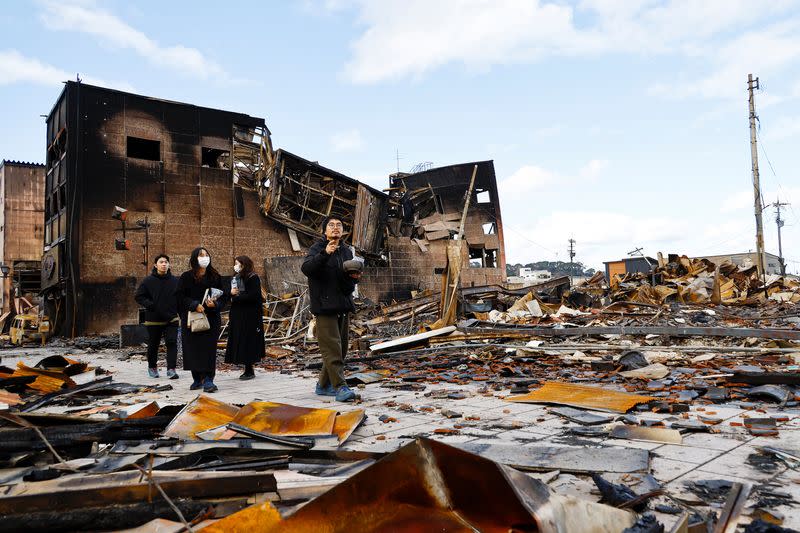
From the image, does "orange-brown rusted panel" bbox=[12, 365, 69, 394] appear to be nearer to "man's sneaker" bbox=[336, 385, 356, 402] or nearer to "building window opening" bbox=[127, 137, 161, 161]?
"man's sneaker" bbox=[336, 385, 356, 402]

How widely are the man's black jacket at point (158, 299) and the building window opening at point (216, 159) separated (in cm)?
1457

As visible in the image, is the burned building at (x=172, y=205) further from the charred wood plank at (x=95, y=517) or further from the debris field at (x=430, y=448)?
the charred wood plank at (x=95, y=517)

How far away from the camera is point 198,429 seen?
146 inches

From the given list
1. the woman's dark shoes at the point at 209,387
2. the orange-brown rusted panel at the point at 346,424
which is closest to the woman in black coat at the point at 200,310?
the woman's dark shoes at the point at 209,387

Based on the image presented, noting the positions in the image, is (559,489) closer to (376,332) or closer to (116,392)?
(116,392)

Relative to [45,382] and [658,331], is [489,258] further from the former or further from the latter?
[45,382]

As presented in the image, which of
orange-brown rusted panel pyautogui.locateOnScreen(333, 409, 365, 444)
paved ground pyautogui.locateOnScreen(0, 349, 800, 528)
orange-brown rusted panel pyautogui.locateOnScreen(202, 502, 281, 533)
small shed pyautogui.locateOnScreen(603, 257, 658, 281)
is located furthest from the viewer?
small shed pyautogui.locateOnScreen(603, 257, 658, 281)

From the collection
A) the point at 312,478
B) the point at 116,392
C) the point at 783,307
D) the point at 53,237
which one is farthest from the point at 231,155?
the point at 312,478

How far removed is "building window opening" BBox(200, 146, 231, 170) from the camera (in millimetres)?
21766

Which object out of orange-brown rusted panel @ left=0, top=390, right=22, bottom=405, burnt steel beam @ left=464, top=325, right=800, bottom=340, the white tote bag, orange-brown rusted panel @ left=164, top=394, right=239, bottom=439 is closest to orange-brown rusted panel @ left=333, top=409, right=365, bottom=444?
orange-brown rusted panel @ left=164, top=394, right=239, bottom=439

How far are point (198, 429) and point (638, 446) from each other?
9.23ft

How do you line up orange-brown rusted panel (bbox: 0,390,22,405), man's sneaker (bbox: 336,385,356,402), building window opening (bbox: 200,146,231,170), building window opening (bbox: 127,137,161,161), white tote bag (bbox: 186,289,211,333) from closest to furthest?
orange-brown rusted panel (bbox: 0,390,22,405) → man's sneaker (bbox: 336,385,356,402) → white tote bag (bbox: 186,289,211,333) → building window opening (bbox: 127,137,161,161) → building window opening (bbox: 200,146,231,170)

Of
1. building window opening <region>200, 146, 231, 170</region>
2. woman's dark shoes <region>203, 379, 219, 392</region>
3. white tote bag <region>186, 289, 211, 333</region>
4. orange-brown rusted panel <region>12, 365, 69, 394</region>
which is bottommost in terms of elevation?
woman's dark shoes <region>203, 379, 219, 392</region>

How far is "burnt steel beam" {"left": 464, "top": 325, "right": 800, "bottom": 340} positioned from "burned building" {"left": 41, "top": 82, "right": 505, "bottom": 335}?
12031mm
